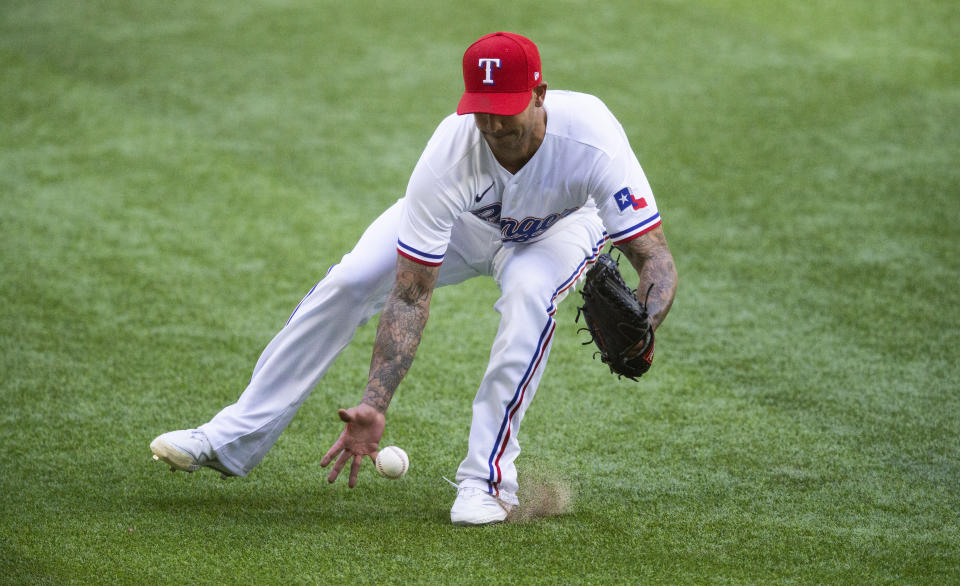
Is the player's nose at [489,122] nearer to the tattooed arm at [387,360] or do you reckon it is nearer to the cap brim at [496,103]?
the cap brim at [496,103]

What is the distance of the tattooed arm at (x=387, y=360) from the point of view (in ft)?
11.8

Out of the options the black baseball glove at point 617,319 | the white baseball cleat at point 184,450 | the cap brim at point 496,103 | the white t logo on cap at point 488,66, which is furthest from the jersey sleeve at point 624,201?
the white baseball cleat at point 184,450

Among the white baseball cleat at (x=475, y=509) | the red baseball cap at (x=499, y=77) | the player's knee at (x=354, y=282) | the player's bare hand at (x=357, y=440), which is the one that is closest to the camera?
the player's bare hand at (x=357, y=440)

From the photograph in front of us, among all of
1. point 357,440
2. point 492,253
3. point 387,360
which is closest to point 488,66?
point 492,253

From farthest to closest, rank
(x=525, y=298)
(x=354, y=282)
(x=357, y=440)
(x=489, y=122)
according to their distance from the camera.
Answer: (x=354, y=282), (x=525, y=298), (x=489, y=122), (x=357, y=440)

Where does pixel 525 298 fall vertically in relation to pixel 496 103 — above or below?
below

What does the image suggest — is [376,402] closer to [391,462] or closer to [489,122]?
[391,462]

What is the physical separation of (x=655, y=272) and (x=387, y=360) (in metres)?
1.02

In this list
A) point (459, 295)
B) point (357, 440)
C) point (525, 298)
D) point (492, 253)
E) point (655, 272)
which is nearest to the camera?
point (357, 440)

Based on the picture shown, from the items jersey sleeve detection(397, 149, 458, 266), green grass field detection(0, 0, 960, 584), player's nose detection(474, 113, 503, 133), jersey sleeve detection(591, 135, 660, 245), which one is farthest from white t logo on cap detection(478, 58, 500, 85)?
green grass field detection(0, 0, 960, 584)

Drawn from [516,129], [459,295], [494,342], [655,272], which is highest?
[516,129]

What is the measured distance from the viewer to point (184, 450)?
158 inches

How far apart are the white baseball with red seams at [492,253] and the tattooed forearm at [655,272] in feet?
0.19

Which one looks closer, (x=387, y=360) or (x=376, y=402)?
(x=376, y=402)
